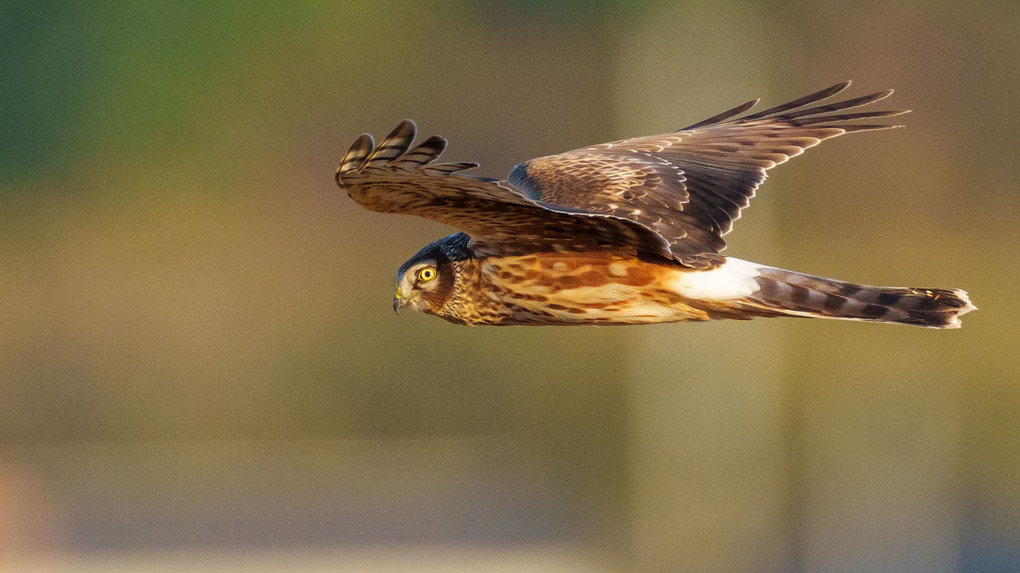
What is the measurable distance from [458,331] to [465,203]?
6591mm

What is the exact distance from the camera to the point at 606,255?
3.54 m

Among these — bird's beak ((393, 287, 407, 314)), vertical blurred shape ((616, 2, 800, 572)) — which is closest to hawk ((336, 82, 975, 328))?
bird's beak ((393, 287, 407, 314))

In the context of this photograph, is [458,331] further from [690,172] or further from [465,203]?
[465,203]

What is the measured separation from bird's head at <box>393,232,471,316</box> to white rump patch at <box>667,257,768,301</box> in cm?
59

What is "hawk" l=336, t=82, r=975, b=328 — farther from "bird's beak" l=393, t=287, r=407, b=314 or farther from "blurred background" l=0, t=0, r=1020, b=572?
"blurred background" l=0, t=0, r=1020, b=572

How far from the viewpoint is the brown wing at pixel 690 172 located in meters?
3.80

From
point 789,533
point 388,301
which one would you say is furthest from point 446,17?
point 789,533

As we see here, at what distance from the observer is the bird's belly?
3557mm

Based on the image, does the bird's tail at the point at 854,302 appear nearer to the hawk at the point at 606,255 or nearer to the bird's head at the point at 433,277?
the hawk at the point at 606,255

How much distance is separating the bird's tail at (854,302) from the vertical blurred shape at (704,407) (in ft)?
13.3

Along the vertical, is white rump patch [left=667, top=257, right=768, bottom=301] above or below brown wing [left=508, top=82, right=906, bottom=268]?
below

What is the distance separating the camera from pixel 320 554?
8453 mm

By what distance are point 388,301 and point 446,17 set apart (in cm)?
303

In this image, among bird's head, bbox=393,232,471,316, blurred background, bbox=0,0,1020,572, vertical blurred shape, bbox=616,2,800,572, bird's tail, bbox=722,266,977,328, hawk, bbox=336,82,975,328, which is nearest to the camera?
hawk, bbox=336,82,975,328
